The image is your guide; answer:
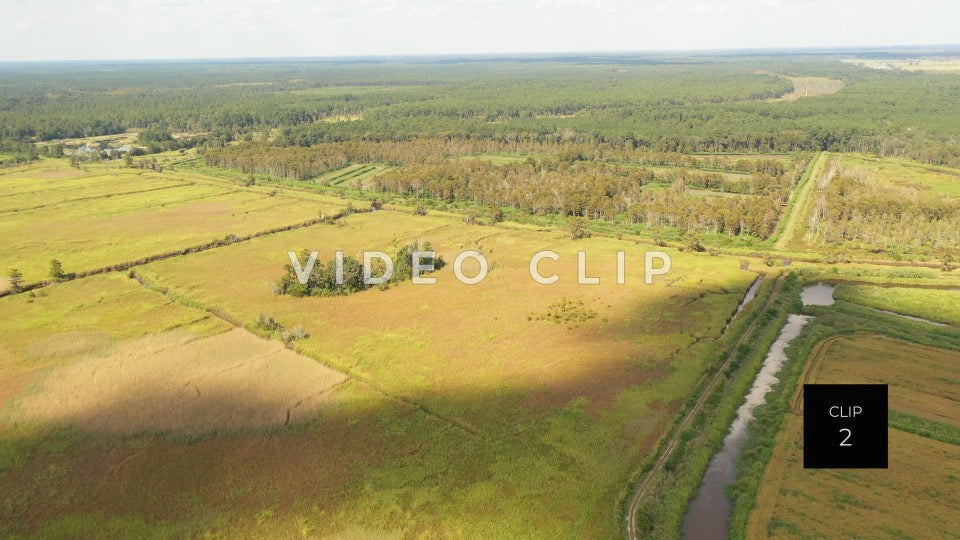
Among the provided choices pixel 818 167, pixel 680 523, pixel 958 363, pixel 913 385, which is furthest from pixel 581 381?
pixel 818 167

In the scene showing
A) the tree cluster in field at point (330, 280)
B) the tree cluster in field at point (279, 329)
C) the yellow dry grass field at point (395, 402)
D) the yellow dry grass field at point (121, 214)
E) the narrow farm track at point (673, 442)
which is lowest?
the narrow farm track at point (673, 442)

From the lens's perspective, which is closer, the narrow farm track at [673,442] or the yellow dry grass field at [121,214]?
the narrow farm track at [673,442]

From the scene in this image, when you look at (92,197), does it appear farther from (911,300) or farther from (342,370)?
(911,300)

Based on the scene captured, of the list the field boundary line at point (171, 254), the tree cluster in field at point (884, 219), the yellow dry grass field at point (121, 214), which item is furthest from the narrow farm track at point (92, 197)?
the tree cluster in field at point (884, 219)

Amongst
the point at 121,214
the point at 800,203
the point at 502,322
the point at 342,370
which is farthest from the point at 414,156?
the point at 342,370

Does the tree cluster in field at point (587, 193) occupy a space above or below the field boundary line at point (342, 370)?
above

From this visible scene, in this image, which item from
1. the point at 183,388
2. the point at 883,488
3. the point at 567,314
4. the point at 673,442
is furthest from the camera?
the point at 567,314

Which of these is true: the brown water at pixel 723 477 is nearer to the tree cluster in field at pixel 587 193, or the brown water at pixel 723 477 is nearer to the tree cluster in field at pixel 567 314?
the tree cluster in field at pixel 567 314
